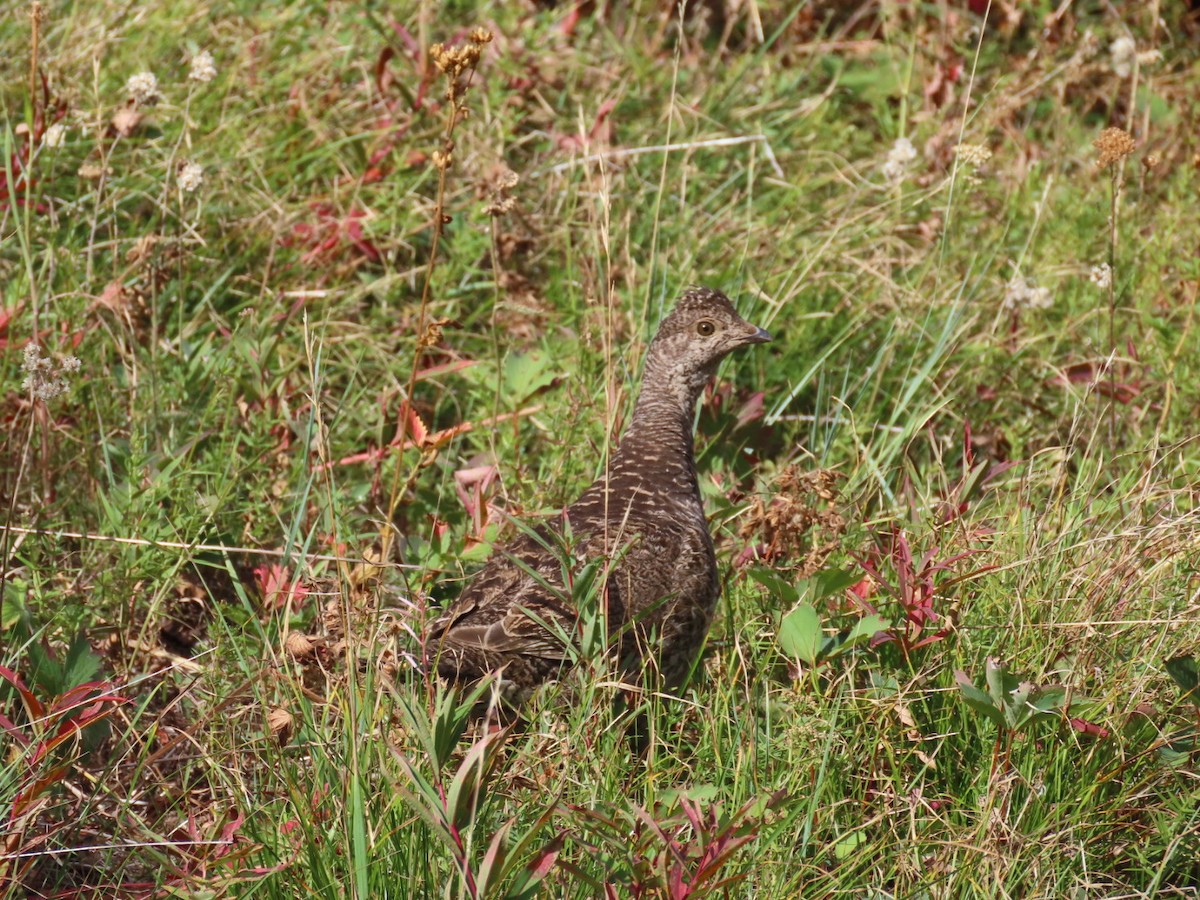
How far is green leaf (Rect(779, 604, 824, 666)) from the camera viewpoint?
12.2 feet

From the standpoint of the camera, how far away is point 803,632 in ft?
12.2

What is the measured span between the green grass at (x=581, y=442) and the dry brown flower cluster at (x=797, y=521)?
0.03 metres

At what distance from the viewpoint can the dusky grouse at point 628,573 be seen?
149 inches

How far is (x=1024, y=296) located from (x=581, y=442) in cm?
188

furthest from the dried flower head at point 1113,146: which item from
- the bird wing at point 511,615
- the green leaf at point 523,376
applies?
the bird wing at point 511,615

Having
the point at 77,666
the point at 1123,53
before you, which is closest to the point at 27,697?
the point at 77,666

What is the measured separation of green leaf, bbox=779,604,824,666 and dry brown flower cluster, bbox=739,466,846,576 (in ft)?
0.89

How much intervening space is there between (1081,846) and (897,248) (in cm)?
338

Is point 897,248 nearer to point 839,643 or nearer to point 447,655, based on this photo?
point 839,643

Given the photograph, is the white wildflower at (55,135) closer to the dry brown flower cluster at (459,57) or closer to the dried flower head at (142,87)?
the dried flower head at (142,87)

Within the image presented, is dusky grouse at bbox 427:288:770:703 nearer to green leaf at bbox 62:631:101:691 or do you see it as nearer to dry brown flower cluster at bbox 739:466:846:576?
dry brown flower cluster at bbox 739:466:846:576

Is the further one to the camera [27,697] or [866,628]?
[866,628]

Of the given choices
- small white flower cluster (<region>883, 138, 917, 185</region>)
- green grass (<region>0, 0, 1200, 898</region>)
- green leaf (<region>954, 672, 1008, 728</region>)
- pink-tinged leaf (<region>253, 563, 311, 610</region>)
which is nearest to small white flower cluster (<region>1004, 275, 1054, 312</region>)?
green grass (<region>0, 0, 1200, 898</region>)

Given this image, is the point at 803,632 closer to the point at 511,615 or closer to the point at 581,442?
the point at 511,615
